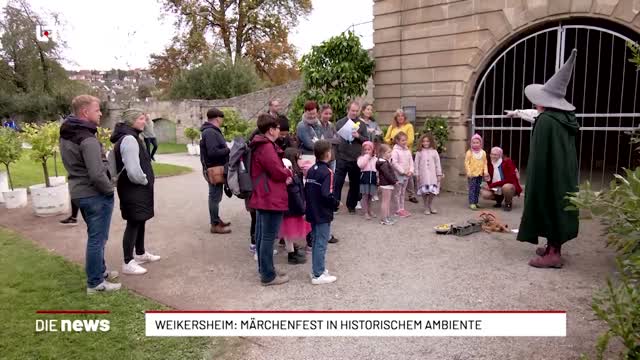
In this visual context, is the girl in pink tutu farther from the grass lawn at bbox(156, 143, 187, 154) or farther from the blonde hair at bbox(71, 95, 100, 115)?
the grass lawn at bbox(156, 143, 187, 154)

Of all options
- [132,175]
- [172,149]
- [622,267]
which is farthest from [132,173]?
[172,149]

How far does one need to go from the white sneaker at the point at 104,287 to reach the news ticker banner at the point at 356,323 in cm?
82

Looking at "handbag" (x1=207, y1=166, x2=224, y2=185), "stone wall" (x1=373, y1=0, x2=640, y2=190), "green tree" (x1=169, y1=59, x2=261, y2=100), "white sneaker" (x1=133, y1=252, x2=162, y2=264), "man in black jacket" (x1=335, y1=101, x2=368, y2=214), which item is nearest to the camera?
"white sneaker" (x1=133, y1=252, x2=162, y2=264)

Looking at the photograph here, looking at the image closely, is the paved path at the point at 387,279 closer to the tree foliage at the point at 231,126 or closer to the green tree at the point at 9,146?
the green tree at the point at 9,146

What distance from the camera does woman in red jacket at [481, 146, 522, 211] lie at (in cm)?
822

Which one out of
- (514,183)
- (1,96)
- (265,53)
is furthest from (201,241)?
(1,96)

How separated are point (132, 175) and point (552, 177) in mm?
4508

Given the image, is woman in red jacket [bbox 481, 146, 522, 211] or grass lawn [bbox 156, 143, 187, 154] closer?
woman in red jacket [bbox 481, 146, 522, 211]

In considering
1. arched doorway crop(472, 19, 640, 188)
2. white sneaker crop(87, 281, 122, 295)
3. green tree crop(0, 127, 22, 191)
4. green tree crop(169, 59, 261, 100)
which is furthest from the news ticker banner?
green tree crop(169, 59, 261, 100)

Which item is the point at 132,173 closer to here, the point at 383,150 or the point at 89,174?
the point at 89,174

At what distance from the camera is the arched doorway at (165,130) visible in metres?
30.2

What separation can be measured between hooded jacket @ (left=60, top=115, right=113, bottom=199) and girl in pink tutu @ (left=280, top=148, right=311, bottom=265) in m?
1.84

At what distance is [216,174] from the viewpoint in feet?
21.8

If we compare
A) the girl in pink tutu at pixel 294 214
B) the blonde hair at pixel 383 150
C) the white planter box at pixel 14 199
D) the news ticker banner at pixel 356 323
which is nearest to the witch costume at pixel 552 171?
the news ticker banner at pixel 356 323
